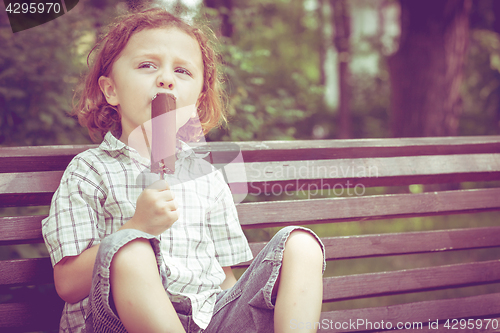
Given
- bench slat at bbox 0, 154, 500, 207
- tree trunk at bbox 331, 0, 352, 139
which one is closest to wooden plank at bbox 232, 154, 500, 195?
bench slat at bbox 0, 154, 500, 207

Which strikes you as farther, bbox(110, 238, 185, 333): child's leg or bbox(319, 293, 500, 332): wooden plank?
bbox(319, 293, 500, 332): wooden plank

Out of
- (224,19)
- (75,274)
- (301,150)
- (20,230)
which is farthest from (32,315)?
(224,19)

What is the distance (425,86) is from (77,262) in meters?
4.68

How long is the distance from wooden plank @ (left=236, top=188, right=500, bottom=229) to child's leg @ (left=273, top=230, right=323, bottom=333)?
481mm

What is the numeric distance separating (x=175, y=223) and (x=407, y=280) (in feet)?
3.79

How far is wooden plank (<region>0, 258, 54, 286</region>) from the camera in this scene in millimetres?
1444

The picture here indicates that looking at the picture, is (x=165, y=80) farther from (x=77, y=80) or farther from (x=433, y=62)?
(x=433, y=62)

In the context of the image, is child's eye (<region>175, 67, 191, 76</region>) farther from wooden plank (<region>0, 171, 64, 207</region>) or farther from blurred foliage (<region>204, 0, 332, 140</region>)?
blurred foliage (<region>204, 0, 332, 140</region>)

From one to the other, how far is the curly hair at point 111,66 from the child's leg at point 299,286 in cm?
83

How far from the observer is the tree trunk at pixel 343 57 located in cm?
1116

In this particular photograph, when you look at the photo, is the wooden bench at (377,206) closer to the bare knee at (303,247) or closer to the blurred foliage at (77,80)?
the bare knee at (303,247)

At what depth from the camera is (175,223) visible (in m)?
1.47

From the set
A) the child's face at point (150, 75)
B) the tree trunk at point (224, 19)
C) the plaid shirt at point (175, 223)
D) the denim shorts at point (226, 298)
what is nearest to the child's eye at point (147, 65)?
the child's face at point (150, 75)

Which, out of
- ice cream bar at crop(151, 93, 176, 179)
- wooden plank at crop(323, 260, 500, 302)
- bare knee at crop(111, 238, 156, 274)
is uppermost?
ice cream bar at crop(151, 93, 176, 179)
